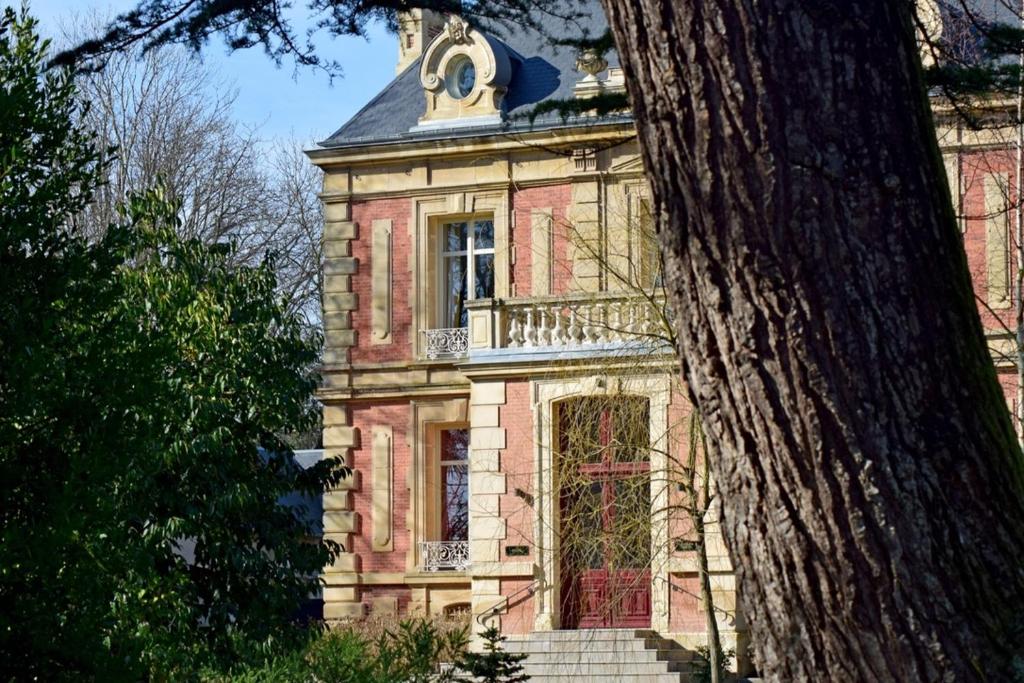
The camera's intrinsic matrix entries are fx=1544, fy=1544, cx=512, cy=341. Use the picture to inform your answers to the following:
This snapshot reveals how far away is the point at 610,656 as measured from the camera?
65.9 feet

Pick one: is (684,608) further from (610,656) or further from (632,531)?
(632,531)

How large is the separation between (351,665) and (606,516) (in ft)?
17.0

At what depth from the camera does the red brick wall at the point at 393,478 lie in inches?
955

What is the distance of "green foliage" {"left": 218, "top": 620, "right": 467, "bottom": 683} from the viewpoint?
47.2ft

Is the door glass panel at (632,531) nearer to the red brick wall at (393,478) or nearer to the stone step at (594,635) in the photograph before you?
the stone step at (594,635)

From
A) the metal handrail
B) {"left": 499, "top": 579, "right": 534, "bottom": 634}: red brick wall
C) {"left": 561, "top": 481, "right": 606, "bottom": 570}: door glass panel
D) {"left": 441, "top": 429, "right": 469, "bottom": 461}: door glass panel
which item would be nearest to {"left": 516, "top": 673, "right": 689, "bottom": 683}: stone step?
{"left": 561, "top": 481, "right": 606, "bottom": 570}: door glass panel

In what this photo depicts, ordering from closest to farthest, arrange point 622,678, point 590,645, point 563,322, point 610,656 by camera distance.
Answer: point 622,678, point 590,645, point 610,656, point 563,322

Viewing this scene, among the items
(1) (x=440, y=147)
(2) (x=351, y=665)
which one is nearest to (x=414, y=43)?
(1) (x=440, y=147)

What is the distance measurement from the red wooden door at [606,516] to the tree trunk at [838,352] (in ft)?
44.8

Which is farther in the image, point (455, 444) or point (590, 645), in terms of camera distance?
point (455, 444)

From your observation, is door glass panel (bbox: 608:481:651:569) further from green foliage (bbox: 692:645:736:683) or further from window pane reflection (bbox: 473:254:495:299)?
window pane reflection (bbox: 473:254:495:299)

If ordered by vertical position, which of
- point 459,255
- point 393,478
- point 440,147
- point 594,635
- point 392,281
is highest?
point 440,147

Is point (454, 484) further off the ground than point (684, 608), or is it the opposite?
point (454, 484)

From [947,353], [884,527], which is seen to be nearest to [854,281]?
[947,353]
